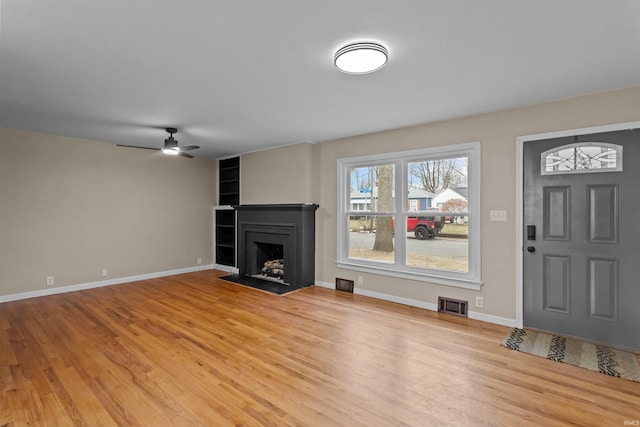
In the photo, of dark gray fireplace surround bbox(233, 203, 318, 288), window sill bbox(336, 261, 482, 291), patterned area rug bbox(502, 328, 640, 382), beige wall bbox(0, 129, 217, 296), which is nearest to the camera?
patterned area rug bbox(502, 328, 640, 382)

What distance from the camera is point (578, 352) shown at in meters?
2.79

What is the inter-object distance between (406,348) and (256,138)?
12.3 feet

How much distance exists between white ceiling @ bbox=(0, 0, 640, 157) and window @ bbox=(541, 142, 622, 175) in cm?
54

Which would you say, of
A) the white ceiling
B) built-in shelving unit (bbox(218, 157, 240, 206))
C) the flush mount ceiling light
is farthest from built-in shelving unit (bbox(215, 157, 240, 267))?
the flush mount ceiling light

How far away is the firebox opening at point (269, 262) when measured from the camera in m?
5.76

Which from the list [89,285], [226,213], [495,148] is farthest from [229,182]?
[495,148]

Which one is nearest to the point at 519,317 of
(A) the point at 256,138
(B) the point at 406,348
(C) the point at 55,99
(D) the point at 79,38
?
(B) the point at 406,348

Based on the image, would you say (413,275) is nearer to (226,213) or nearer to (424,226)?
(424,226)

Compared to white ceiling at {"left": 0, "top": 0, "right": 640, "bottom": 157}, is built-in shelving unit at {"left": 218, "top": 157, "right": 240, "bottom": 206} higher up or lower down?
lower down

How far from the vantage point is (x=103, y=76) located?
2604 mm

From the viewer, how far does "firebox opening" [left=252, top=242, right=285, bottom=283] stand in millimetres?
5765

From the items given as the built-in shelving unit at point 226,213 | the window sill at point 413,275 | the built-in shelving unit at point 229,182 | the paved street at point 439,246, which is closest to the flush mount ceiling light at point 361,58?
the paved street at point 439,246

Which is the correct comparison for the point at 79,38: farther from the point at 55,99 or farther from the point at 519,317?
the point at 519,317

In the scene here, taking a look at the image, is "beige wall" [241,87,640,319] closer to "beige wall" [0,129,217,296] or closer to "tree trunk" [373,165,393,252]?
"tree trunk" [373,165,393,252]
